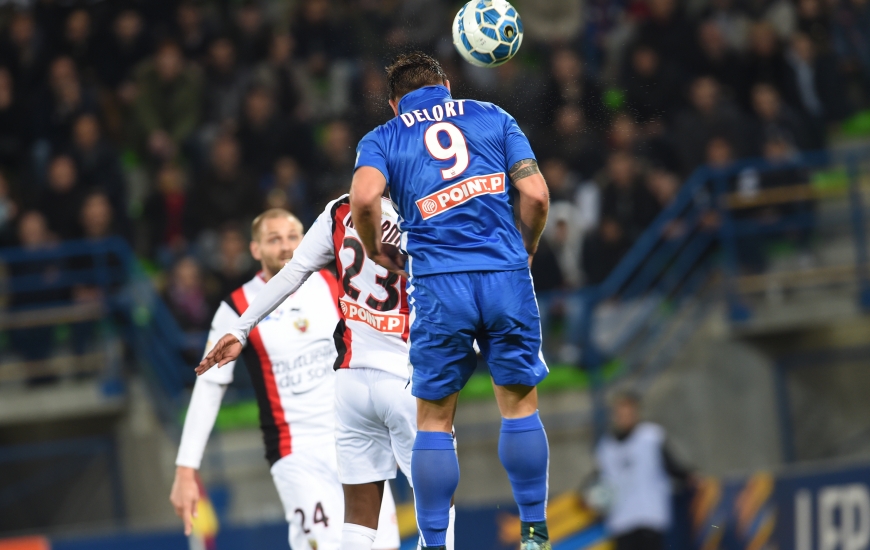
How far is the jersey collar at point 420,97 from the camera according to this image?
221 inches

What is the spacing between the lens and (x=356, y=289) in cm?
610

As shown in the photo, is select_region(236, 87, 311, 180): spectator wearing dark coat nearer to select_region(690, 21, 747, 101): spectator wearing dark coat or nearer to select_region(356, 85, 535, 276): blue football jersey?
select_region(690, 21, 747, 101): spectator wearing dark coat

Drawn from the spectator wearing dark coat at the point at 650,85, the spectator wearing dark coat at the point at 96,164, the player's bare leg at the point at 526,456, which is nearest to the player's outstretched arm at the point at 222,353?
the player's bare leg at the point at 526,456

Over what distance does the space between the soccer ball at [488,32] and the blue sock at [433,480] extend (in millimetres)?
1700

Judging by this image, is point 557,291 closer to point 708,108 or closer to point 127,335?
point 708,108

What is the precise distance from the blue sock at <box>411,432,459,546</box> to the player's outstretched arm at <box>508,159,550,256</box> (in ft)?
3.29

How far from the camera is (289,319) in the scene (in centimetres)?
723

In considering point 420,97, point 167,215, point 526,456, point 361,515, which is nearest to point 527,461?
point 526,456

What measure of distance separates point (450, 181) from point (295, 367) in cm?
217

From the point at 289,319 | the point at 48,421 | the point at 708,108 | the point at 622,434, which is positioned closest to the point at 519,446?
the point at 289,319

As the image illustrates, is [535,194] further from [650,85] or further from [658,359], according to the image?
[650,85]

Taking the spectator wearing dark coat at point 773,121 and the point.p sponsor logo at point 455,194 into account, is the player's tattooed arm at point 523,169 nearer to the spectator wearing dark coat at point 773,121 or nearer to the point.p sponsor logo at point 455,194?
the point.p sponsor logo at point 455,194

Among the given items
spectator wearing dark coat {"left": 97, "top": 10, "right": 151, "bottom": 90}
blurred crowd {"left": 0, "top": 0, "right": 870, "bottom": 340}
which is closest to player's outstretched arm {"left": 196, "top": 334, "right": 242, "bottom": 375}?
blurred crowd {"left": 0, "top": 0, "right": 870, "bottom": 340}

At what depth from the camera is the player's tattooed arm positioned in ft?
18.0
